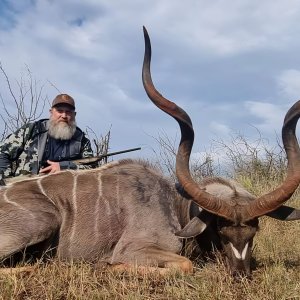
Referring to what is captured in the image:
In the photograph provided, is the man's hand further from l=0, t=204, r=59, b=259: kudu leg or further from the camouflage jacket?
l=0, t=204, r=59, b=259: kudu leg

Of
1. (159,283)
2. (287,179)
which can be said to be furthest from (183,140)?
(159,283)

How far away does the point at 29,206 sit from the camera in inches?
140

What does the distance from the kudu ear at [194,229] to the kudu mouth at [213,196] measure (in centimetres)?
13

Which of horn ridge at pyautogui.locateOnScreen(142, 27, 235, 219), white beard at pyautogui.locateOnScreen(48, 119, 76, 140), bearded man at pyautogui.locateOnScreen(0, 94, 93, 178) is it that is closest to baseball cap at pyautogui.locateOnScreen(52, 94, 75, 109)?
bearded man at pyautogui.locateOnScreen(0, 94, 93, 178)

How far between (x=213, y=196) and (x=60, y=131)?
6.63 ft

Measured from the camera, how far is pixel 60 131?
4945mm

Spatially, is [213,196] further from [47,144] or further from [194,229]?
[47,144]

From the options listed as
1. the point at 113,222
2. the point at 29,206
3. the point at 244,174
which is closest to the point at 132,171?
the point at 113,222

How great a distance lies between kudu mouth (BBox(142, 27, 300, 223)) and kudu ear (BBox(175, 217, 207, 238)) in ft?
0.42

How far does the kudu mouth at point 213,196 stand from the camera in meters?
3.27

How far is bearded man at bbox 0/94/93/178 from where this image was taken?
15.8 ft

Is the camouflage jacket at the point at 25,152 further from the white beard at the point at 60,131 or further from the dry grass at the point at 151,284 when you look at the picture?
the dry grass at the point at 151,284

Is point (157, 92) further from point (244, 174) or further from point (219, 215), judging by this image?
point (244, 174)

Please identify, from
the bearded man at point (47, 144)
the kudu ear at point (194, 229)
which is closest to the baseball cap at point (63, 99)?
the bearded man at point (47, 144)
